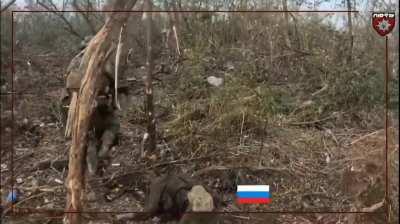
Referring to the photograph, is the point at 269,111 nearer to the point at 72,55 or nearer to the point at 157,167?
the point at 157,167

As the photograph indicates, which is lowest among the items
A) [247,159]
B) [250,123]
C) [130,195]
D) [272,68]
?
[130,195]

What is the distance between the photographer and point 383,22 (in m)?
2.43

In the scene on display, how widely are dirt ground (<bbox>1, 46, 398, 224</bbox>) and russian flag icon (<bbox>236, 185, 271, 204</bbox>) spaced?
1.9 inches

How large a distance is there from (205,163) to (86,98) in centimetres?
84

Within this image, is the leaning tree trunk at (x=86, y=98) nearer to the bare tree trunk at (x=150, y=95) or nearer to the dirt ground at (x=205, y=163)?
the dirt ground at (x=205, y=163)

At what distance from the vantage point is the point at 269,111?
Answer: 3123 mm

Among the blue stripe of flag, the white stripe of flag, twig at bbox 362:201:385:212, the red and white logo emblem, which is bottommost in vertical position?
twig at bbox 362:201:385:212

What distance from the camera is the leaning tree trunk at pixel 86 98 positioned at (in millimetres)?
2568

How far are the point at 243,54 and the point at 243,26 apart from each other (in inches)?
→ 8.0

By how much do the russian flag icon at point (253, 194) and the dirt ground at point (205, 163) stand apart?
47mm

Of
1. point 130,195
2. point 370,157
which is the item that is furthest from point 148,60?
point 370,157

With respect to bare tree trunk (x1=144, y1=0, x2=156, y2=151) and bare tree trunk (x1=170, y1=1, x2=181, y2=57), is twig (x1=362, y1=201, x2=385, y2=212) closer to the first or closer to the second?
bare tree trunk (x1=144, y1=0, x2=156, y2=151)

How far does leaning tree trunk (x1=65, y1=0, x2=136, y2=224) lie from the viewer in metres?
2.57

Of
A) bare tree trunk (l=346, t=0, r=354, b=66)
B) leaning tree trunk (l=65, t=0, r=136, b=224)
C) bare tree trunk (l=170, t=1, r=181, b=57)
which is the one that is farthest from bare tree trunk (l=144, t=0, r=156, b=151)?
bare tree trunk (l=346, t=0, r=354, b=66)
